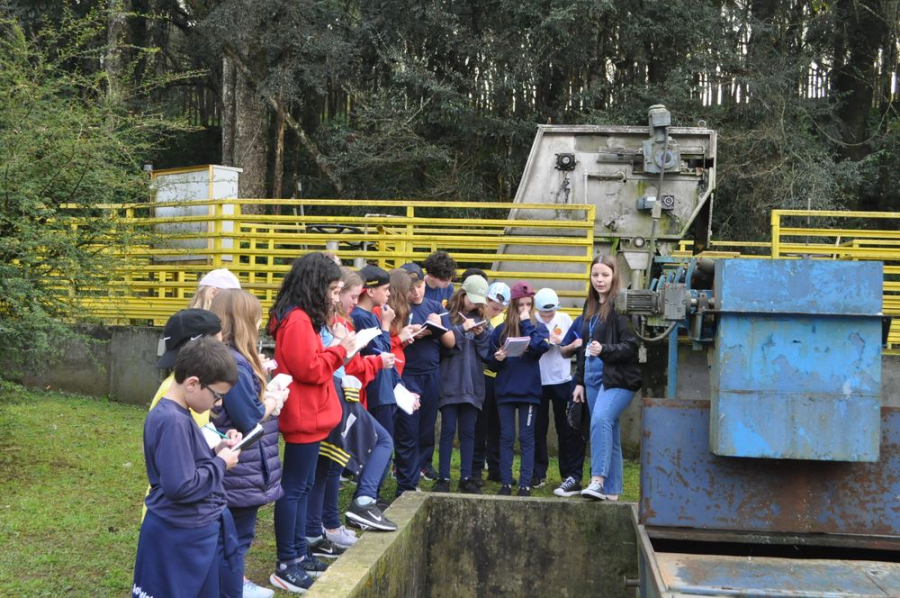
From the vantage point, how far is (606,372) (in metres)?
7.21

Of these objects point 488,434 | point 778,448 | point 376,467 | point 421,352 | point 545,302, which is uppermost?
point 545,302

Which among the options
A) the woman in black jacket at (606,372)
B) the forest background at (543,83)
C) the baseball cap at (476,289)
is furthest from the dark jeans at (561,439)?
the forest background at (543,83)

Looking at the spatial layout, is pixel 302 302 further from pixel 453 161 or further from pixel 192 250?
pixel 453 161

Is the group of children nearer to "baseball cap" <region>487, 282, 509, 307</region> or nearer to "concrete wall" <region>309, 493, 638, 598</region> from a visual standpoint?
"baseball cap" <region>487, 282, 509, 307</region>

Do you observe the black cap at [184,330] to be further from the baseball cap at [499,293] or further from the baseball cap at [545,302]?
the baseball cap at [545,302]

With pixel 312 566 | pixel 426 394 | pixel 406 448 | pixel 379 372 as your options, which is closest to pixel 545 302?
pixel 426 394

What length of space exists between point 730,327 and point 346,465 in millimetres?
2467

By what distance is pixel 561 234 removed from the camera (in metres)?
11.3

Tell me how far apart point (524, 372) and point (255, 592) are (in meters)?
3.18

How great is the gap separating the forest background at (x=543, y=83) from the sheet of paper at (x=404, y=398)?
11605 mm

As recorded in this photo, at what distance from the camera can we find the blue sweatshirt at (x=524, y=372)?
25.8ft

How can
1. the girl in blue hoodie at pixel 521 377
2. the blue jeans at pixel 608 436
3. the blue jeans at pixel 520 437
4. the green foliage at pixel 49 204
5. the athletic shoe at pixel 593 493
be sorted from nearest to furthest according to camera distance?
the athletic shoe at pixel 593 493, the blue jeans at pixel 608 436, the green foliage at pixel 49 204, the blue jeans at pixel 520 437, the girl in blue hoodie at pixel 521 377

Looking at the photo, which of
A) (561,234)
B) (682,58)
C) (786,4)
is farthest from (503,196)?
(561,234)

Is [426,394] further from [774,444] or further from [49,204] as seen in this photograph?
[774,444]
